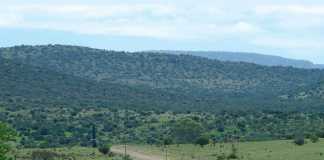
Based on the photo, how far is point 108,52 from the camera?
154000 mm

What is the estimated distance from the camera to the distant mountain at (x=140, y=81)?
326 feet

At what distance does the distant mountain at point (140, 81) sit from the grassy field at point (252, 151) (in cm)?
3301

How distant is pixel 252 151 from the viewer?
2053 inches

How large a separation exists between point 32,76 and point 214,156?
60.3 metres

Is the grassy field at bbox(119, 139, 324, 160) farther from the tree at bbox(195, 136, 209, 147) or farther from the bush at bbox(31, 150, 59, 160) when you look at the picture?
the bush at bbox(31, 150, 59, 160)

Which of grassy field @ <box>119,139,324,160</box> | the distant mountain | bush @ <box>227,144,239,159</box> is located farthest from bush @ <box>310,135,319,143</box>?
the distant mountain

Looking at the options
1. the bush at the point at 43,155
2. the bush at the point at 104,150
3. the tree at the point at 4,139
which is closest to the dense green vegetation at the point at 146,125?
the bush at the point at 104,150

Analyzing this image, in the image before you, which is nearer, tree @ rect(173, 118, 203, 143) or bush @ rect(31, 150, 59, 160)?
bush @ rect(31, 150, 59, 160)

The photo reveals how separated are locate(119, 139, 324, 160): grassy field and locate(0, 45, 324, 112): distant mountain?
33011 mm

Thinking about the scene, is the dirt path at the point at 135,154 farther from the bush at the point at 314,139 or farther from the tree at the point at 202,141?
the bush at the point at 314,139

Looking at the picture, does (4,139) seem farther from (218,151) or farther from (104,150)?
(218,151)

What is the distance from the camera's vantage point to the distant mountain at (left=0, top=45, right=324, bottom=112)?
99.5m

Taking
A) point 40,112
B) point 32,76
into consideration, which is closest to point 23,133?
point 40,112

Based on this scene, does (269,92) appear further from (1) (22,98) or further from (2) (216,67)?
(1) (22,98)
